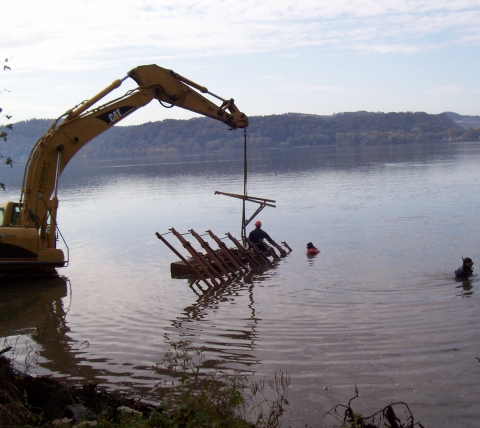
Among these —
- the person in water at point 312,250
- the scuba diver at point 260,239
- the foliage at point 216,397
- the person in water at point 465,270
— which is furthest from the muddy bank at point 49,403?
the person in water at point 312,250

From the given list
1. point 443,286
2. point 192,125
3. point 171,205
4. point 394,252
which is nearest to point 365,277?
point 443,286

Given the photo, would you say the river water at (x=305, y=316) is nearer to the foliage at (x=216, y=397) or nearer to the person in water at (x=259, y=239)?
the foliage at (x=216, y=397)

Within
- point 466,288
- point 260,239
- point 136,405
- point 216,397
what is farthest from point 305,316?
point 260,239

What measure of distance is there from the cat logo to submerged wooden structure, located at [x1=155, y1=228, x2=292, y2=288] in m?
3.69

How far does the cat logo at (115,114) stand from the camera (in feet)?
56.7

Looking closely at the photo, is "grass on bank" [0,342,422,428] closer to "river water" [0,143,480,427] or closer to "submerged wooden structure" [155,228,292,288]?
"river water" [0,143,480,427]

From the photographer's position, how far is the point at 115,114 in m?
17.4

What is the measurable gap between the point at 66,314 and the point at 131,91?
724cm

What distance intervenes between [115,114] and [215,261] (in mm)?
5414

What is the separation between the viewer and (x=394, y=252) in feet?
65.9

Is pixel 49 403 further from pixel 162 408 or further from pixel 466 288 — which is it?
pixel 466 288

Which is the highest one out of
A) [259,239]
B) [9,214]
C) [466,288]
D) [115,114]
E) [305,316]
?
[115,114]

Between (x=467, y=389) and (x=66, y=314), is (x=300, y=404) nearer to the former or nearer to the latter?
(x=467, y=389)

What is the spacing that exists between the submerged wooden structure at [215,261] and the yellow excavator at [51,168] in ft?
10.7
